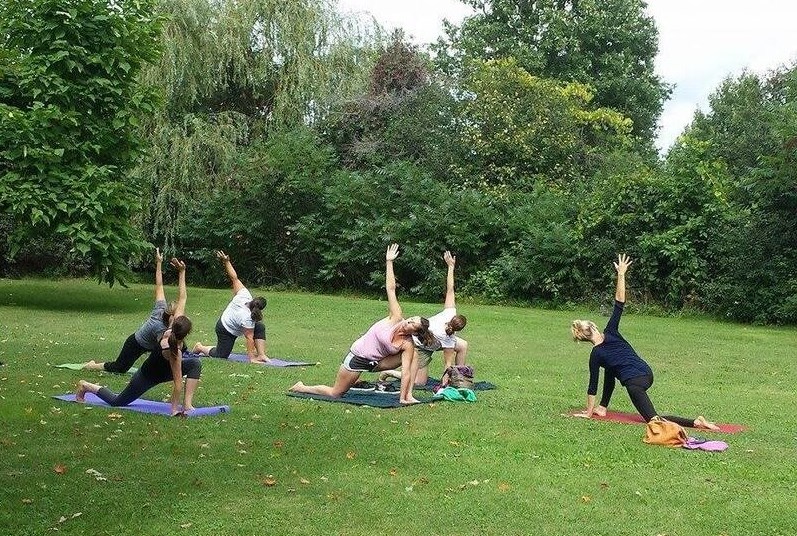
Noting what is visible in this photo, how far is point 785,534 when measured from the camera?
667 cm

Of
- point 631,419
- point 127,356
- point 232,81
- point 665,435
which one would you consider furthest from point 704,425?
point 232,81

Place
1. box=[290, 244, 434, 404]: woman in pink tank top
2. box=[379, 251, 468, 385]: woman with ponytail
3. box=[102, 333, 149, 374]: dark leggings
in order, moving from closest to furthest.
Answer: box=[290, 244, 434, 404]: woman in pink tank top < box=[102, 333, 149, 374]: dark leggings < box=[379, 251, 468, 385]: woman with ponytail

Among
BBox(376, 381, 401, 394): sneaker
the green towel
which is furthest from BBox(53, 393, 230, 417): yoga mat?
the green towel

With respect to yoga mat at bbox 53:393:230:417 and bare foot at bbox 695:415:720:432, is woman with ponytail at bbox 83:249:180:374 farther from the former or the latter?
bare foot at bbox 695:415:720:432

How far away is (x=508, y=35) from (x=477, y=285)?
21.7m

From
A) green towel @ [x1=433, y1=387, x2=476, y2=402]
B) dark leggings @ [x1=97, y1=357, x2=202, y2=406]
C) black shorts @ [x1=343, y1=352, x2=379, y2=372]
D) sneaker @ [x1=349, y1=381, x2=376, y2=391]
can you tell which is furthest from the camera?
sneaker @ [x1=349, y1=381, x2=376, y2=391]

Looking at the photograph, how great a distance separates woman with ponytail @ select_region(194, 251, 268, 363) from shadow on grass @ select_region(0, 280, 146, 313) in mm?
9868

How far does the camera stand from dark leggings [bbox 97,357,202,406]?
10.6 m

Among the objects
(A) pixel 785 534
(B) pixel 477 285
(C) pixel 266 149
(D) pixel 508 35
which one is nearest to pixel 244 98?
(C) pixel 266 149

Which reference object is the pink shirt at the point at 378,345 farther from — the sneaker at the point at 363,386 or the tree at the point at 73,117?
the tree at the point at 73,117

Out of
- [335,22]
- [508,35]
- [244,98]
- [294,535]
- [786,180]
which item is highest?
[508,35]

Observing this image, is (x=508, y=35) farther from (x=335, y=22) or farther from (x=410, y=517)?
(x=410, y=517)

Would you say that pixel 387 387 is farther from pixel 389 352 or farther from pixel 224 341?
pixel 224 341

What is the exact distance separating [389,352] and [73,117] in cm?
1433
